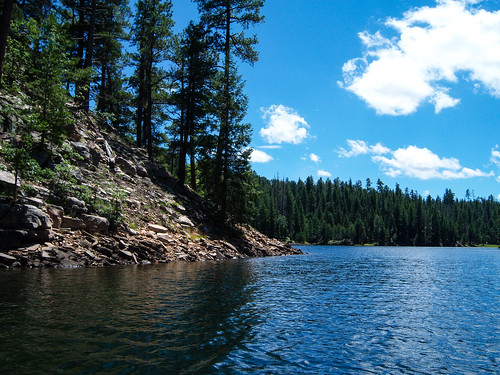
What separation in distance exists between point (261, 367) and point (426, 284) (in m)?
16.9

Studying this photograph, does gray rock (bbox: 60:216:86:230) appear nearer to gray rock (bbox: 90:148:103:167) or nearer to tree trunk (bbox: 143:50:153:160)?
gray rock (bbox: 90:148:103:167)

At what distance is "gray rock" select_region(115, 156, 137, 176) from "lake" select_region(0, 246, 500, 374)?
1732cm

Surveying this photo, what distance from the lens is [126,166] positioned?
32781mm

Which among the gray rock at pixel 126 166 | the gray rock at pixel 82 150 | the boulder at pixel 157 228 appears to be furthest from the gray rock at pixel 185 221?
the gray rock at pixel 82 150

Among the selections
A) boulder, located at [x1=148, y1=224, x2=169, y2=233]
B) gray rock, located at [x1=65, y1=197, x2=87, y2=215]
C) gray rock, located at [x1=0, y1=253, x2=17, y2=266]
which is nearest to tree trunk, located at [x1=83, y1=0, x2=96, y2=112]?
gray rock, located at [x1=65, y1=197, x2=87, y2=215]

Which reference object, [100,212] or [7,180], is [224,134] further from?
[7,180]

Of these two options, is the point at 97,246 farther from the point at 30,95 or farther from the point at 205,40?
the point at 205,40

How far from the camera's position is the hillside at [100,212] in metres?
18.6

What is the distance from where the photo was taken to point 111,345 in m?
7.57

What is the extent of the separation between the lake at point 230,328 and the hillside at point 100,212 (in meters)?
3.08

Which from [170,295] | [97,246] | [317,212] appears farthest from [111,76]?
[317,212]

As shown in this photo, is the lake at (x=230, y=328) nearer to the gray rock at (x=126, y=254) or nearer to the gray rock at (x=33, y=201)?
the gray rock at (x=33, y=201)

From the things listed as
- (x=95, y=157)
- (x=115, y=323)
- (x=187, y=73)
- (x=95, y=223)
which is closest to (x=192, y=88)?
(x=187, y=73)

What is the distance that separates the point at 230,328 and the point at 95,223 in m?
16.3
